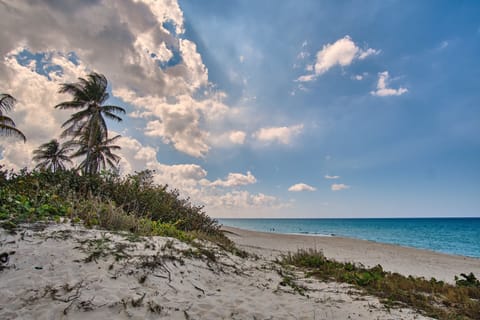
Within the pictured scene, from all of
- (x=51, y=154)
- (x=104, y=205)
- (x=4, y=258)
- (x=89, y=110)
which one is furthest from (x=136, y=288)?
(x=51, y=154)

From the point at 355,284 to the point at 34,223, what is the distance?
7.00 m

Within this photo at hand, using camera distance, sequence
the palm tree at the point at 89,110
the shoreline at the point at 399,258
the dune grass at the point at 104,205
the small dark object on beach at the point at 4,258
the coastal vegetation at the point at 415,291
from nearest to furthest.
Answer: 1. the small dark object on beach at the point at 4,258
2. the coastal vegetation at the point at 415,291
3. the dune grass at the point at 104,205
4. the shoreline at the point at 399,258
5. the palm tree at the point at 89,110

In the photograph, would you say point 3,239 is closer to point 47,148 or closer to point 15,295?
point 15,295

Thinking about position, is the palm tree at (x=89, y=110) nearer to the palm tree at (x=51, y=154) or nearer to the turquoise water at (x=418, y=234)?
the palm tree at (x=51, y=154)

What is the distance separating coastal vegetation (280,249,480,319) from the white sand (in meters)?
0.50

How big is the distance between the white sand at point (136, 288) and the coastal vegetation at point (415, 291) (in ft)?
1.63

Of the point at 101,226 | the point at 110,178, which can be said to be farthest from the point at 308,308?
the point at 110,178

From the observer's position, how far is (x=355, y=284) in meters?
6.14

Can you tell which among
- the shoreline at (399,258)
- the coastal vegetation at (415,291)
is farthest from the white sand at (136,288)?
the shoreline at (399,258)

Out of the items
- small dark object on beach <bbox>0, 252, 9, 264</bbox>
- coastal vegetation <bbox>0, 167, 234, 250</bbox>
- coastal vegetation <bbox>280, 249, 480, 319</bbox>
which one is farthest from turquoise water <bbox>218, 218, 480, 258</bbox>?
small dark object on beach <bbox>0, 252, 9, 264</bbox>

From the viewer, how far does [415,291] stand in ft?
19.0

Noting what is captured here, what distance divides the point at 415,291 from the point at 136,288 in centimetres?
565

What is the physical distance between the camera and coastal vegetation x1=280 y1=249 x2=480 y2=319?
4.65 m

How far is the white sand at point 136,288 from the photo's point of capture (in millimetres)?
3318
